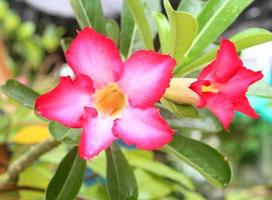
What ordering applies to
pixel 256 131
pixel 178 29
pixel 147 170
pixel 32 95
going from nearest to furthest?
1. pixel 178 29
2. pixel 32 95
3. pixel 147 170
4. pixel 256 131

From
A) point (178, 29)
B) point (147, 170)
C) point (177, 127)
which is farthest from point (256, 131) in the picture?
point (178, 29)

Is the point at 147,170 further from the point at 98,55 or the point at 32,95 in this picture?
the point at 98,55

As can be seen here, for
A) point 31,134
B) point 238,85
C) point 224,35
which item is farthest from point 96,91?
point 224,35

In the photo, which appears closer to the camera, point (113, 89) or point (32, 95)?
point (113, 89)

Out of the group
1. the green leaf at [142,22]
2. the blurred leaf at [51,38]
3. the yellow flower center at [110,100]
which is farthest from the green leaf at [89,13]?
the blurred leaf at [51,38]

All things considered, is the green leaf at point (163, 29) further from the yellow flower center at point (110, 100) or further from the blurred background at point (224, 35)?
the blurred background at point (224, 35)

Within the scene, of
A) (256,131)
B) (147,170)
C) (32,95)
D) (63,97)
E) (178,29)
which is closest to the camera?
(63,97)
